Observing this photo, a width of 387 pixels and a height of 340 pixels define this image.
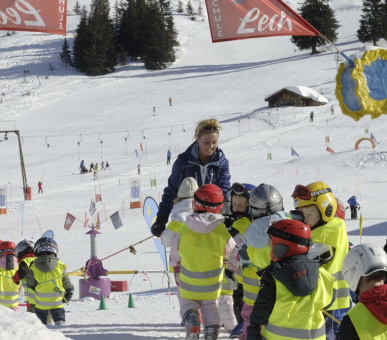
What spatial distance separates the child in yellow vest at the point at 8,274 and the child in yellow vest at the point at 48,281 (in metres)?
0.91

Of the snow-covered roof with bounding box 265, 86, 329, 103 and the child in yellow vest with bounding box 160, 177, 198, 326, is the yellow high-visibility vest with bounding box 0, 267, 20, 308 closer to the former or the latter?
the child in yellow vest with bounding box 160, 177, 198, 326

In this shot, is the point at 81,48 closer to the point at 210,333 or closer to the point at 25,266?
the point at 25,266

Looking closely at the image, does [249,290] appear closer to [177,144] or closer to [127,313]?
[127,313]

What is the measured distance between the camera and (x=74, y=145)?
44656 millimetres

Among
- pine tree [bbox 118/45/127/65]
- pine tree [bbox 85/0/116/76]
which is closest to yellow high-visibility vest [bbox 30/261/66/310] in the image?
pine tree [bbox 85/0/116/76]

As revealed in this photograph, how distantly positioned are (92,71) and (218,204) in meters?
71.9

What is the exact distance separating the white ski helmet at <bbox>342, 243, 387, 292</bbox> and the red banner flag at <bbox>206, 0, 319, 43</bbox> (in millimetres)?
3304

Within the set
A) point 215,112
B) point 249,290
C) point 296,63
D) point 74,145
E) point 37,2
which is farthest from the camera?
point 296,63

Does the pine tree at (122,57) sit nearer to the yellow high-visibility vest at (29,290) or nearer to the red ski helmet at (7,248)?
the red ski helmet at (7,248)

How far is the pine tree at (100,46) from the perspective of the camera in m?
75.0

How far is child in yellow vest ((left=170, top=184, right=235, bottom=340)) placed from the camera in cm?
490

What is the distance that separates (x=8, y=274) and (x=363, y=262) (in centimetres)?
550

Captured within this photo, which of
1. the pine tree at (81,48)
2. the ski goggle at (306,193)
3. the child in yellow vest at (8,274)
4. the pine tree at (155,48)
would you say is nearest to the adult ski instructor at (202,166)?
the ski goggle at (306,193)

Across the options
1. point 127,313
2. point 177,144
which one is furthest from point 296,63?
Result: point 127,313
